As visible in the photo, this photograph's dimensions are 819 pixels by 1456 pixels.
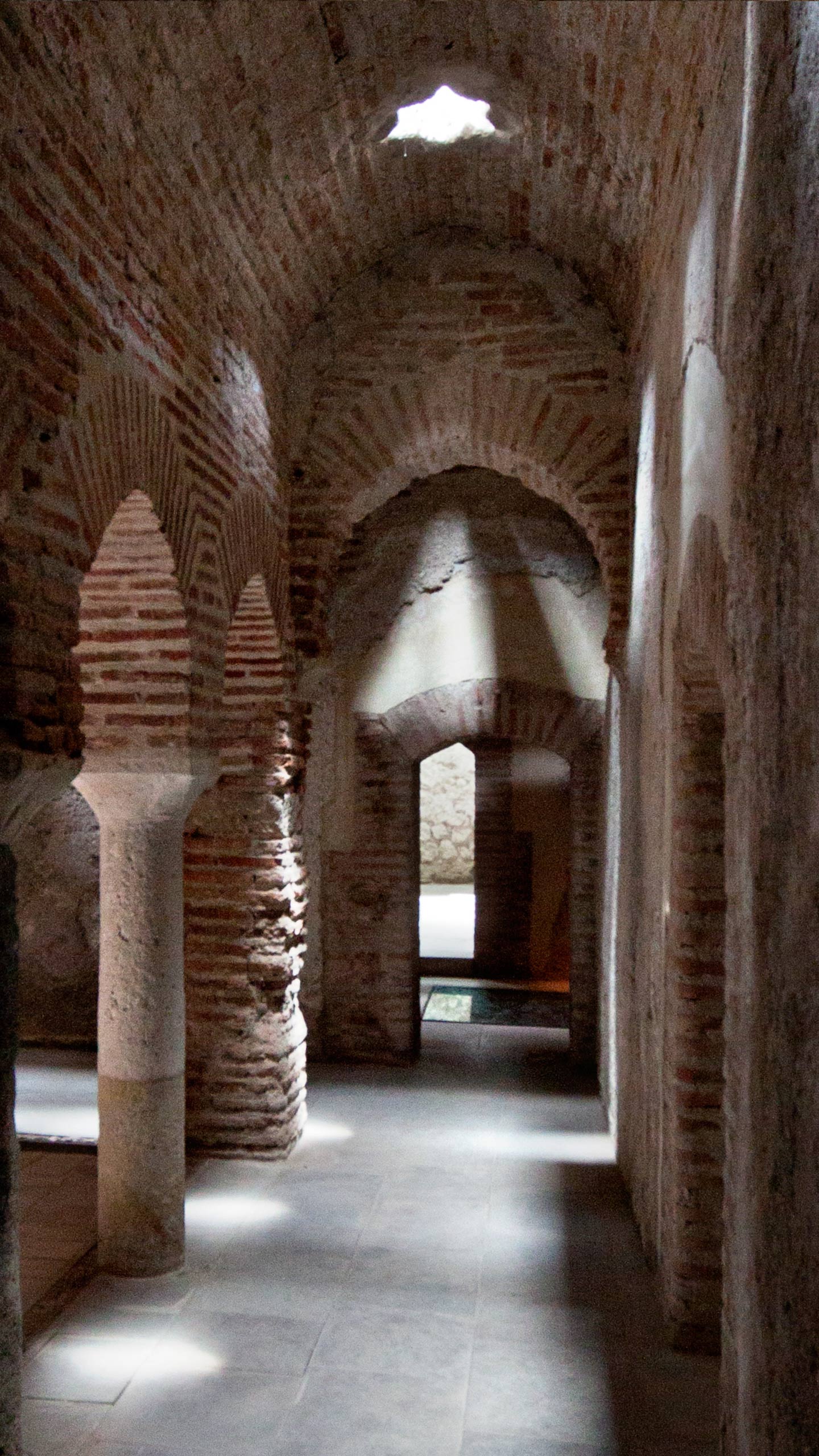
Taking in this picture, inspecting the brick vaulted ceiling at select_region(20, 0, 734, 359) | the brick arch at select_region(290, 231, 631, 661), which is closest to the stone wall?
the brick arch at select_region(290, 231, 631, 661)

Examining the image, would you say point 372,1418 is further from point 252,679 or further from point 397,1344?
point 252,679

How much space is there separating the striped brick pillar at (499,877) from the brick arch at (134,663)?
6.82 meters

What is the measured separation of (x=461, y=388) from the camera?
616 cm

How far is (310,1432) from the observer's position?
3482mm

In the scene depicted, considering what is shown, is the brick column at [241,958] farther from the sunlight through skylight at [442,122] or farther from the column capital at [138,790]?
the sunlight through skylight at [442,122]

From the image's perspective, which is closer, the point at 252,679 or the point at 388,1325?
the point at 388,1325

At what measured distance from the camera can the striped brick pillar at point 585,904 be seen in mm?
7703

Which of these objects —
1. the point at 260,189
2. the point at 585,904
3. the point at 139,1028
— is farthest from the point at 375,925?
the point at 260,189

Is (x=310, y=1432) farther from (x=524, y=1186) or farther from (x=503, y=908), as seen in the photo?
(x=503, y=908)

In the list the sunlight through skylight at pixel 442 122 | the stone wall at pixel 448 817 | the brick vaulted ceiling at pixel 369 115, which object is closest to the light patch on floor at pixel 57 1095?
the brick vaulted ceiling at pixel 369 115

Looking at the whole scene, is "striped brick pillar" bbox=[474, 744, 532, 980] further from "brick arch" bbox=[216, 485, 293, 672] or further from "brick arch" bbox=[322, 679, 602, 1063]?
"brick arch" bbox=[216, 485, 293, 672]

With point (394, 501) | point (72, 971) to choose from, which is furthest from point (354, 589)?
point (72, 971)

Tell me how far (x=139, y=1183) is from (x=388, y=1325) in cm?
108

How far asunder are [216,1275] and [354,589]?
463 cm
